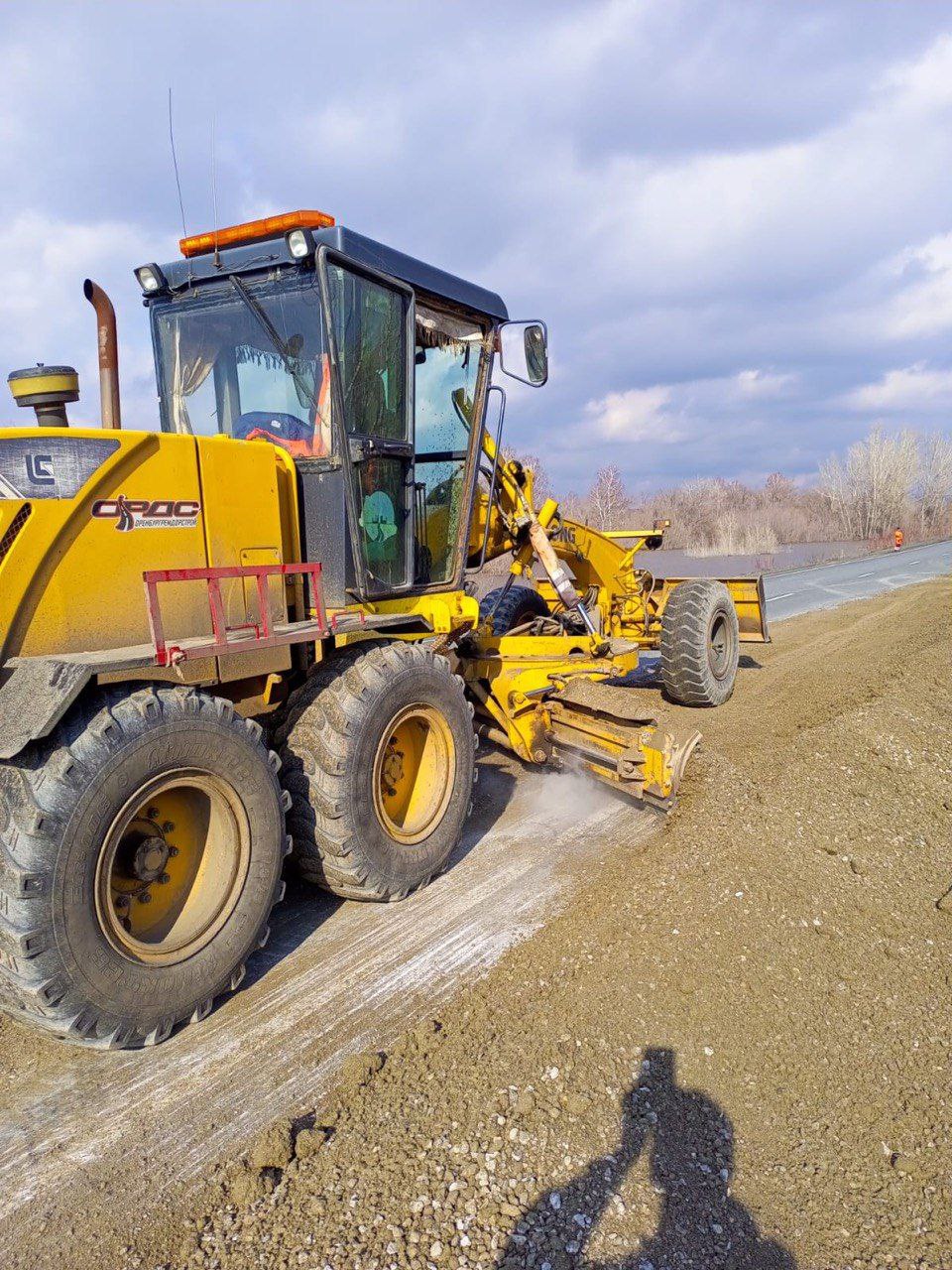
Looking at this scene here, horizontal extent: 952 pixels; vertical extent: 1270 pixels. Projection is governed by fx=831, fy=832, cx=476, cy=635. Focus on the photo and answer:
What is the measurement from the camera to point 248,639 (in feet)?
11.2

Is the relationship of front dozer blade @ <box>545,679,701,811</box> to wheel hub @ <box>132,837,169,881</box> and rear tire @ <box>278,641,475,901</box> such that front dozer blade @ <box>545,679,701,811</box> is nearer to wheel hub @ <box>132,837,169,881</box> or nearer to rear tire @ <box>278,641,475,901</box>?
rear tire @ <box>278,641,475,901</box>

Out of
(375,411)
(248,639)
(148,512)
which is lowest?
(248,639)

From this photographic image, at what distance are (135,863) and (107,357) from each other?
223 centimetres

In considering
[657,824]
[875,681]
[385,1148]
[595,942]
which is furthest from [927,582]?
[385,1148]

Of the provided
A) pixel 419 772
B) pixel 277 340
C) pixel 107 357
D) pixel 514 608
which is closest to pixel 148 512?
pixel 107 357

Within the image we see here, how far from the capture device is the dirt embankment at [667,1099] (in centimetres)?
222

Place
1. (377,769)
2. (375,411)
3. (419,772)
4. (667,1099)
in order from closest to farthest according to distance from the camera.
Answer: (667,1099) < (377,769) < (375,411) < (419,772)

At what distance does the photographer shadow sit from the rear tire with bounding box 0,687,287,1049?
1.44 m

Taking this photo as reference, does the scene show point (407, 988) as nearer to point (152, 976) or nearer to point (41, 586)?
point (152, 976)

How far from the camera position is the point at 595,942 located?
3.62 m

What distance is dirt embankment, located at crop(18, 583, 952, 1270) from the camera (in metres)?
2.22

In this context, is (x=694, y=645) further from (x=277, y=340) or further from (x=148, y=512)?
(x=148, y=512)

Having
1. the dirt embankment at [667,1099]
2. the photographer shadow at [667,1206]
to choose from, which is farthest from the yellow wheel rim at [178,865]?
the photographer shadow at [667,1206]

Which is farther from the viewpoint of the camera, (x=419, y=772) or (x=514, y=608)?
(x=514, y=608)
